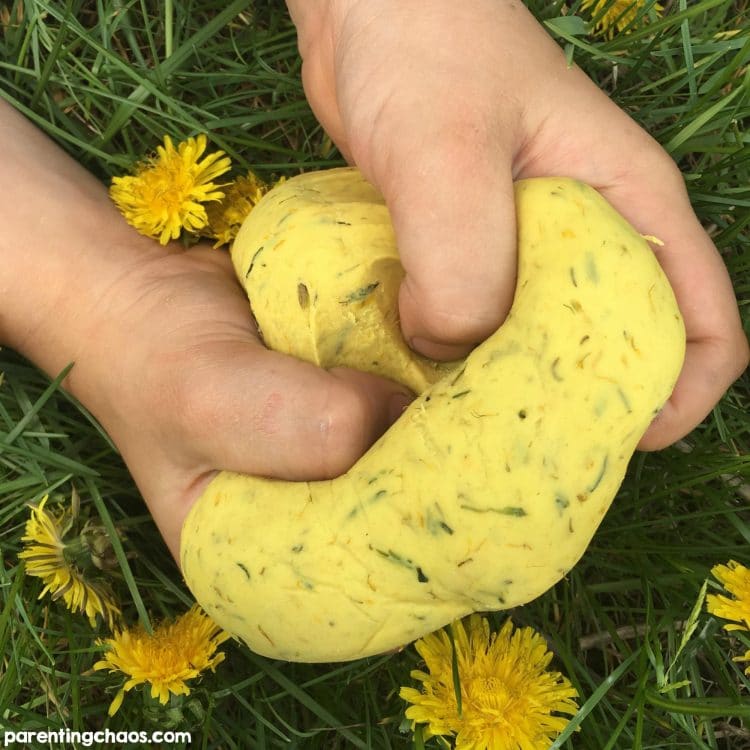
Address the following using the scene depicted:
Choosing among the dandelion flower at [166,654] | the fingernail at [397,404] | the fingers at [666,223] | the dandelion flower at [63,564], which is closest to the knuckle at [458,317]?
the fingernail at [397,404]

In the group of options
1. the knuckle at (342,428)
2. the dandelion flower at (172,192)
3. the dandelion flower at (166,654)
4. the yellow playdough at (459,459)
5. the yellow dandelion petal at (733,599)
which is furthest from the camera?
the dandelion flower at (172,192)

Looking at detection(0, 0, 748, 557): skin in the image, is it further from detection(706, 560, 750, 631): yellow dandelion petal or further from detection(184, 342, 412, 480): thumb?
detection(706, 560, 750, 631): yellow dandelion petal

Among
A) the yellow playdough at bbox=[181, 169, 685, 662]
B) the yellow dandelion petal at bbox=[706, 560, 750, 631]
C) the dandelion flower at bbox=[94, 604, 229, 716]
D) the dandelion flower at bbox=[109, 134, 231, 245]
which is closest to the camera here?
the yellow playdough at bbox=[181, 169, 685, 662]

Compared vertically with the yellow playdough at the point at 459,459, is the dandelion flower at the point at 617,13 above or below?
above

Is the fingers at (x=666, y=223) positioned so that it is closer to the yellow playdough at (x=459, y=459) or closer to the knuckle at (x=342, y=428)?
the yellow playdough at (x=459, y=459)

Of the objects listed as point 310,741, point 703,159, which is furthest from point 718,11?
point 310,741

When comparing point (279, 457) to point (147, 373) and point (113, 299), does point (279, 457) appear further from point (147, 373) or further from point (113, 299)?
point (113, 299)

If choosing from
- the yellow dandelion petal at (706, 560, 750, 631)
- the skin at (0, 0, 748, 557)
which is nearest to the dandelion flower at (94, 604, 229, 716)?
the skin at (0, 0, 748, 557)
